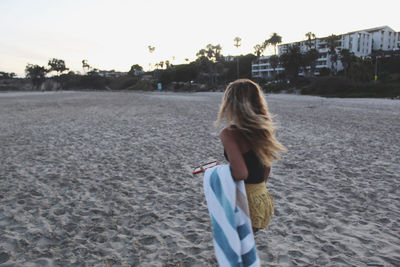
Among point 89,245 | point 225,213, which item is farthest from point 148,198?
point 225,213

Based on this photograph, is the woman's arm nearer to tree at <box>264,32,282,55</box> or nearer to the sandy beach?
the sandy beach

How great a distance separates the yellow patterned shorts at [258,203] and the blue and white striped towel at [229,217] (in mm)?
143

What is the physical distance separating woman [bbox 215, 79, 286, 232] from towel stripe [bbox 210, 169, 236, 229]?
0.17 meters

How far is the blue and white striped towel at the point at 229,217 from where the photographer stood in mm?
2154

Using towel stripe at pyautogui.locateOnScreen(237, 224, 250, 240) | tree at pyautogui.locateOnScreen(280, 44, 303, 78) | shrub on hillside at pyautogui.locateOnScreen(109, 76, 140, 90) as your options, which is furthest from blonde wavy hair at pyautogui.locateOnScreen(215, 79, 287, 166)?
shrub on hillside at pyautogui.locateOnScreen(109, 76, 140, 90)

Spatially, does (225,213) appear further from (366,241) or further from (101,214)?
(101,214)

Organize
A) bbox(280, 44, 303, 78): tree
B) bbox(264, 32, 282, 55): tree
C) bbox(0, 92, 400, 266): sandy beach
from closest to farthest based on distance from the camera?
bbox(0, 92, 400, 266): sandy beach < bbox(280, 44, 303, 78): tree < bbox(264, 32, 282, 55): tree

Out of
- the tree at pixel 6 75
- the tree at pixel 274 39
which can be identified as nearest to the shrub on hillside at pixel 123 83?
the tree at pixel 6 75

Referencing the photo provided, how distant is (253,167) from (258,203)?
0.34 m

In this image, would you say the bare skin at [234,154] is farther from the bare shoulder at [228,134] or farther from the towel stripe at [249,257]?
the towel stripe at [249,257]

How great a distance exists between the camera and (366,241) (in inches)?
151

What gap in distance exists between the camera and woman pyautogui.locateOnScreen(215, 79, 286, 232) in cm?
207

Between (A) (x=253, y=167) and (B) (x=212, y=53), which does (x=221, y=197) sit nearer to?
(A) (x=253, y=167)

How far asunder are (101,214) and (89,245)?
890 millimetres
